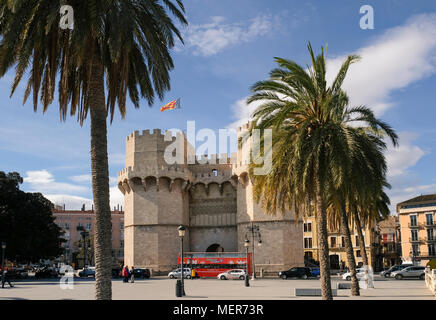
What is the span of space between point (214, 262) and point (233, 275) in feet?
11.4

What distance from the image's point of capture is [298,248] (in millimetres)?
44094

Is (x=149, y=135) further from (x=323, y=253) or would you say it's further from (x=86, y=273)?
(x=323, y=253)

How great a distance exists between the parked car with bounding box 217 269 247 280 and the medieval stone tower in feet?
12.4

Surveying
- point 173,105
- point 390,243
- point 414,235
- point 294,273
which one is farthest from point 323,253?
point 390,243

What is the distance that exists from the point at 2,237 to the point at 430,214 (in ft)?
169

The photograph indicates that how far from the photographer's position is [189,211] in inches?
1992

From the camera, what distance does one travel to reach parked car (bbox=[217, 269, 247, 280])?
40188 mm

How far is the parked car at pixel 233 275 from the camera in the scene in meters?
40.2

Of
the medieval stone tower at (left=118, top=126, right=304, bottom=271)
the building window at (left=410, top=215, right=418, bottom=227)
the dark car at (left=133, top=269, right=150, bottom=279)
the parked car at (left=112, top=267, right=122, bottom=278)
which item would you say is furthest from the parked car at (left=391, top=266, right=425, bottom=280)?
the parked car at (left=112, top=267, right=122, bottom=278)

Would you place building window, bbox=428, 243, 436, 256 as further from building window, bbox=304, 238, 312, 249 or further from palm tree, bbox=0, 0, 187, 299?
palm tree, bbox=0, 0, 187, 299

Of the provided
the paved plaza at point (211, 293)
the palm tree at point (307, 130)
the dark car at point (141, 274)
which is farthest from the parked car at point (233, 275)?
the palm tree at point (307, 130)

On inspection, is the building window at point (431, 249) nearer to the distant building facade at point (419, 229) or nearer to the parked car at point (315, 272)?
the distant building facade at point (419, 229)
